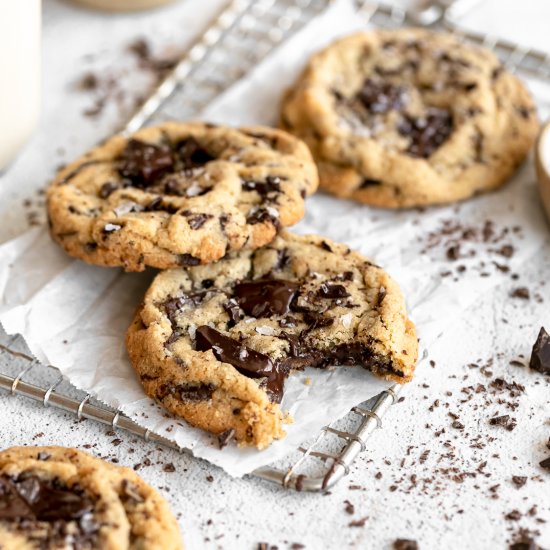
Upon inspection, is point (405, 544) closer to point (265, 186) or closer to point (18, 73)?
point (265, 186)

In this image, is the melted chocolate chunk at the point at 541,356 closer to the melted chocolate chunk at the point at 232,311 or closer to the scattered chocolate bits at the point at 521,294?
the scattered chocolate bits at the point at 521,294

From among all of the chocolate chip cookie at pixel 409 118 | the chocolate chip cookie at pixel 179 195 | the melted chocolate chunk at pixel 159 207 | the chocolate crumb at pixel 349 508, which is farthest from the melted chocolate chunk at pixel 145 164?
the chocolate crumb at pixel 349 508

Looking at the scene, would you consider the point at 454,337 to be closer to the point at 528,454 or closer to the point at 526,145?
the point at 528,454

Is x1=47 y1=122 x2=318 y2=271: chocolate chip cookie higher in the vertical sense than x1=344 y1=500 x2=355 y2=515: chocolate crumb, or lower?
higher

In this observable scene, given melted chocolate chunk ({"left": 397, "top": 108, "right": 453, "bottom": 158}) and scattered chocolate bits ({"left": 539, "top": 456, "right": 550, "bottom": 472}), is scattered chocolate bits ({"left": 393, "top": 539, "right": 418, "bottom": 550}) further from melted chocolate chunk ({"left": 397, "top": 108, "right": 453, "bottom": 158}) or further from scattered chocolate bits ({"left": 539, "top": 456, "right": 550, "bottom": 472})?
melted chocolate chunk ({"left": 397, "top": 108, "right": 453, "bottom": 158})

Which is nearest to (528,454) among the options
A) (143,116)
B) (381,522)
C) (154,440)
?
(381,522)

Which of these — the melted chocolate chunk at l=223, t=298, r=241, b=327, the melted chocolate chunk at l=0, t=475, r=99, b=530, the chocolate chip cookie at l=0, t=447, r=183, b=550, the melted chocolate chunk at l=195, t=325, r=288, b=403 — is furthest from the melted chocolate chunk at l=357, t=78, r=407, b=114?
the melted chocolate chunk at l=0, t=475, r=99, b=530
